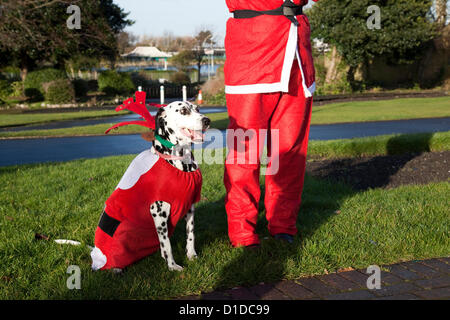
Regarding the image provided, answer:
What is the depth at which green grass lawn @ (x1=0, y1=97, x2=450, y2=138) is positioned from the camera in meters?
13.5

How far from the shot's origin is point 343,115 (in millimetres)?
16812

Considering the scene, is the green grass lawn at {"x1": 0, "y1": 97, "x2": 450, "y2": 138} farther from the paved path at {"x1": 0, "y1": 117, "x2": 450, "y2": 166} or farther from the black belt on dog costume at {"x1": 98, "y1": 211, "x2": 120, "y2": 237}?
the black belt on dog costume at {"x1": 98, "y1": 211, "x2": 120, "y2": 237}

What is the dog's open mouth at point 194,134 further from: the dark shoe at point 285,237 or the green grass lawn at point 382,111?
the green grass lawn at point 382,111

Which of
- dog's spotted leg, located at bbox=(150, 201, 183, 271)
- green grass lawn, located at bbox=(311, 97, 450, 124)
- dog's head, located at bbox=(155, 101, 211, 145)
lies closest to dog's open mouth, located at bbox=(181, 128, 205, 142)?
dog's head, located at bbox=(155, 101, 211, 145)

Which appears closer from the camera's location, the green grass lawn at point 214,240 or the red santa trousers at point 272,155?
the green grass lawn at point 214,240

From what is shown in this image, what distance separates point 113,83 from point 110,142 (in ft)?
67.3

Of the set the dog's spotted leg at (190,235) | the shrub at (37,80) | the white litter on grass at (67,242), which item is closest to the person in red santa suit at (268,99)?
the dog's spotted leg at (190,235)

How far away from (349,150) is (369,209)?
355 cm

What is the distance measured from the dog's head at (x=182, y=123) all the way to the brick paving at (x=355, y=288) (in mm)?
1079

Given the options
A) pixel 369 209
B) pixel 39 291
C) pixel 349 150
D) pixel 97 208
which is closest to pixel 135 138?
pixel 349 150

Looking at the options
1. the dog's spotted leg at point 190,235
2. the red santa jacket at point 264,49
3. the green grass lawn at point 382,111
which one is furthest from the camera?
the green grass lawn at point 382,111

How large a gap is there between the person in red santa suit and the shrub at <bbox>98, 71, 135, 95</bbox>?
28392 mm

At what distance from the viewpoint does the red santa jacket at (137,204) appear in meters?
3.31
